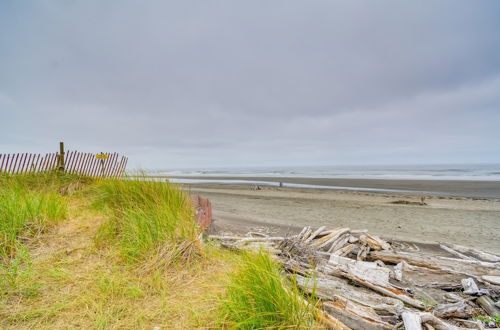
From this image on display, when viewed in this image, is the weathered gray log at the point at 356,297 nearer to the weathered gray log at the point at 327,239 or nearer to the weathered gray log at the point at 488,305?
the weathered gray log at the point at 488,305

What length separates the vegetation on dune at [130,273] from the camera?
243 cm

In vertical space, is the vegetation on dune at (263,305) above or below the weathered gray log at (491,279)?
above

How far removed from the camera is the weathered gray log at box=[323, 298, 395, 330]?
2527mm

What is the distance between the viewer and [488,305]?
334 cm

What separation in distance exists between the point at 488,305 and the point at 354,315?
7.53 feet

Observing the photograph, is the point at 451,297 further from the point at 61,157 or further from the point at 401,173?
the point at 401,173

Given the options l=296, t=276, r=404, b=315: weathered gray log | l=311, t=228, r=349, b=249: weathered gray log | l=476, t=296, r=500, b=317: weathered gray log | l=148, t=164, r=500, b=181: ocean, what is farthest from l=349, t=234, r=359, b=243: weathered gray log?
l=148, t=164, r=500, b=181: ocean

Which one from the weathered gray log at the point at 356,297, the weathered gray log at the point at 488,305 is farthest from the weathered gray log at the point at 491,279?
the weathered gray log at the point at 356,297

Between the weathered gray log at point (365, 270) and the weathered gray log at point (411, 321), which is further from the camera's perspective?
the weathered gray log at point (365, 270)

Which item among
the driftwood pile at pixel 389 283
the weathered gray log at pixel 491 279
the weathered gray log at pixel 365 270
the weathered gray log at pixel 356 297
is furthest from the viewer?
the weathered gray log at pixel 491 279

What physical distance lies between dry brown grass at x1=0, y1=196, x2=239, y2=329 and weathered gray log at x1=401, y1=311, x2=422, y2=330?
2.03 meters

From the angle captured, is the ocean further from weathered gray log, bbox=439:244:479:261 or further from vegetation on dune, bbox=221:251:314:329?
weathered gray log, bbox=439:244:479:261

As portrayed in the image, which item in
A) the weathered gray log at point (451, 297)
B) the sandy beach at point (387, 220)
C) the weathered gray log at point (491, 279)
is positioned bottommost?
the sandy beach at point (387, 220)

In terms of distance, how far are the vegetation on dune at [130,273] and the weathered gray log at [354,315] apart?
499mm
